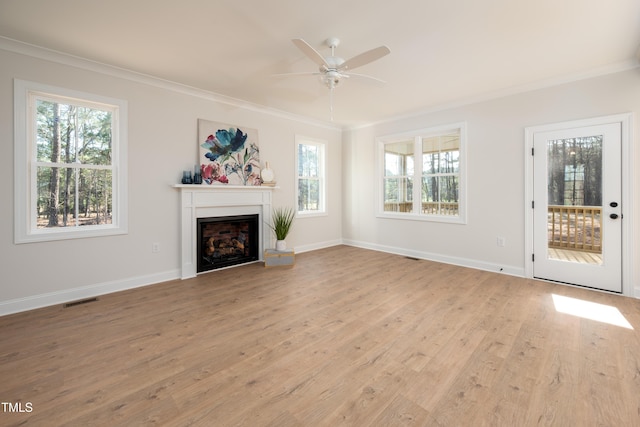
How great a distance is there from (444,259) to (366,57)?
11.7 feet

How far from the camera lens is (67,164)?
3.17 m

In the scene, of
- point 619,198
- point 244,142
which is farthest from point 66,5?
point 619,198

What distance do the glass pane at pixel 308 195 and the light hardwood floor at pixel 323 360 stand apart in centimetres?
257

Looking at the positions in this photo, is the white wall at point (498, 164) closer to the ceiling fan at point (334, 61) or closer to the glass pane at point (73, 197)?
the ceiling fan at point (334, 61)

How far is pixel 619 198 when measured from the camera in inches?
127

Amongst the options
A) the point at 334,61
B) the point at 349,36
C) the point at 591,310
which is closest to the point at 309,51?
the point at 334,61

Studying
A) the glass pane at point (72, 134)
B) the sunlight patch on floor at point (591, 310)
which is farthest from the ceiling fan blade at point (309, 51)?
the sunlight patch on floor at point (591, 310)

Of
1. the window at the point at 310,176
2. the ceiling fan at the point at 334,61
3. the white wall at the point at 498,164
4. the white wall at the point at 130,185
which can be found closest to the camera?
the ceiling fan at the point at 334,61

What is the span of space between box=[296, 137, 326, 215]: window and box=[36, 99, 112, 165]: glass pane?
118 inches

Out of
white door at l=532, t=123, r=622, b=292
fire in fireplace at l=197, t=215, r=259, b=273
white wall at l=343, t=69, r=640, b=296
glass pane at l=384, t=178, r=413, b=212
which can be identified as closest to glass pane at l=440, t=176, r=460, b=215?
white wall at l=343, t=69, r=640, b=296

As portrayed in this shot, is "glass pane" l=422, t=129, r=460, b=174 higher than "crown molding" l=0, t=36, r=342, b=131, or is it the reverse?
"crown molding" l=0, t=36, r=342, b=131

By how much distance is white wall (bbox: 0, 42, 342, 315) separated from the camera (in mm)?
2799

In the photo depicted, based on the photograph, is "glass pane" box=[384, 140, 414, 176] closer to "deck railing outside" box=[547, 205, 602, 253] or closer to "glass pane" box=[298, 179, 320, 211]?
"glass pane" box=[298, 179, 320, 211]

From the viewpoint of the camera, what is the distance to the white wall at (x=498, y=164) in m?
3.30
